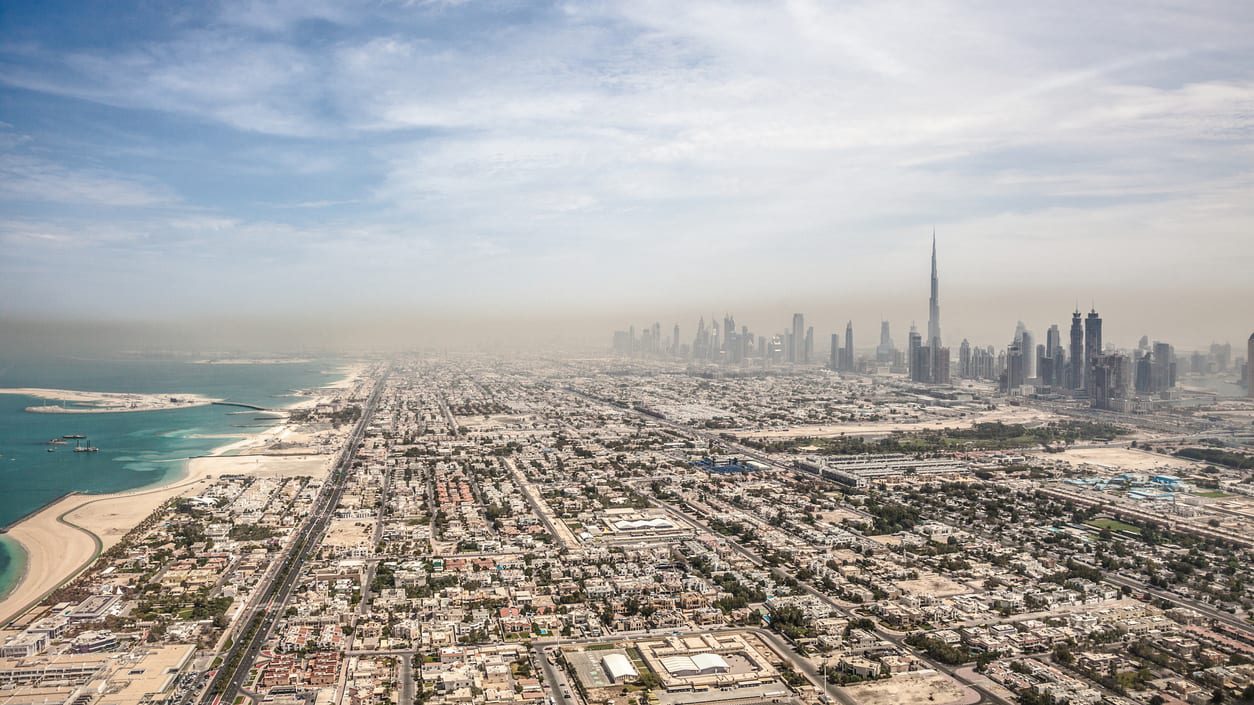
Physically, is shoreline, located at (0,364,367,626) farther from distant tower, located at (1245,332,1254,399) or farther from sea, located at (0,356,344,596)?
distant tower, located at (1245,332,1254,399)

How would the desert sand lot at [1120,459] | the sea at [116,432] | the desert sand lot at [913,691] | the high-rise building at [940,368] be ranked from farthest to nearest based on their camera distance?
the high-rise building at [940,368], the desert sand lot at [1120,459], the sea at [116,432], the desert sand lot at [913,691]

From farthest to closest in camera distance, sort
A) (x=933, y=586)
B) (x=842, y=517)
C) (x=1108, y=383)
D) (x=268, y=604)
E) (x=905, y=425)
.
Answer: (x=1108, y=383), (x=905, y=425), (x=842, y=517), (x=933, y=586), (x=268, y=604)

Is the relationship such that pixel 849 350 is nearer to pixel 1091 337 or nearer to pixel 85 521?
pixel 1091 337

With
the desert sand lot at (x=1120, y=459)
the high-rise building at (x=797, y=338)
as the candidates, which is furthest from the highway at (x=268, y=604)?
the high-rise building at (x=797, y=338)

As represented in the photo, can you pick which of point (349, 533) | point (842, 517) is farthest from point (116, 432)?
point (842, 517)

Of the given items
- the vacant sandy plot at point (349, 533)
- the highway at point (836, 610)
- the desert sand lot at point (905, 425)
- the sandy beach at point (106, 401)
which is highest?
the sandy beach at point (106, 401)

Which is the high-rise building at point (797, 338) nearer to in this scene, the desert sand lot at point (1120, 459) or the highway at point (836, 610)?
the desert sand lot at point (1120, 459)

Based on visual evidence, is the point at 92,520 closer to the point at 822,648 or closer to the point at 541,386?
the point at 822,648
